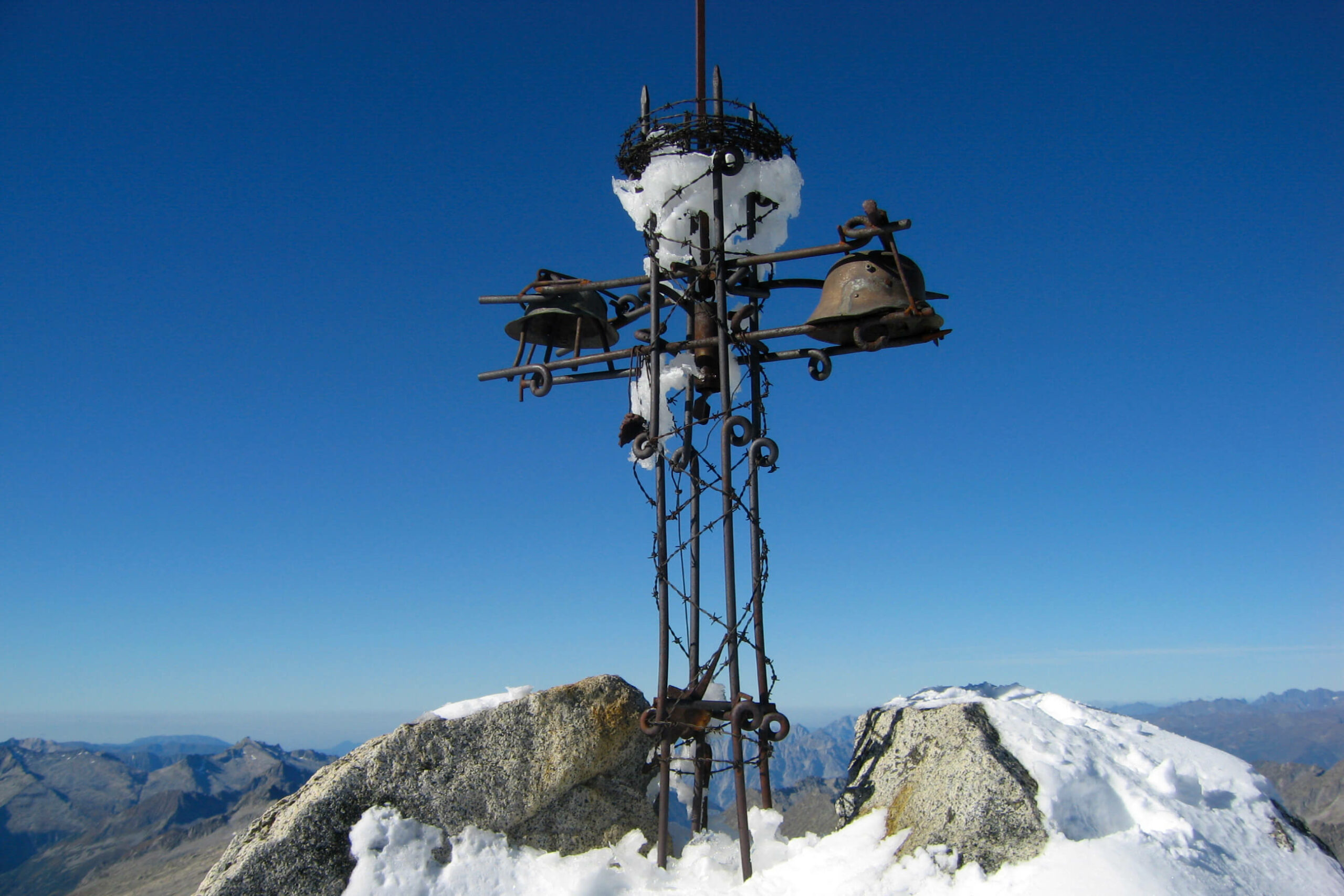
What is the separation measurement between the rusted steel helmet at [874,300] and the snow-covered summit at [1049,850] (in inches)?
142

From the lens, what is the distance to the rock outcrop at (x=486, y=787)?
24.4ft

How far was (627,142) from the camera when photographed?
32.3 feet

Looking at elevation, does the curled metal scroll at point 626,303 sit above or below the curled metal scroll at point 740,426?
above

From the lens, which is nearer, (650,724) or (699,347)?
(650,724)

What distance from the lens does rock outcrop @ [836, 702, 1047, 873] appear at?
257 inches

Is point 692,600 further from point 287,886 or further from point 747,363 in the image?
point 287,886

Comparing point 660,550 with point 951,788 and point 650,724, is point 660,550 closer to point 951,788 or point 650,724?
point 650,724

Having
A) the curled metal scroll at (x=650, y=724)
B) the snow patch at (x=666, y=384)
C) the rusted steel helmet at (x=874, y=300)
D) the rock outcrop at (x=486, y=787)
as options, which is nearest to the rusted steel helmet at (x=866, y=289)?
the rusted steel helmet at (x=874, y=300)

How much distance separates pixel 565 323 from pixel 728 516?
3.57 meters

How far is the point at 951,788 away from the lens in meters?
6.94

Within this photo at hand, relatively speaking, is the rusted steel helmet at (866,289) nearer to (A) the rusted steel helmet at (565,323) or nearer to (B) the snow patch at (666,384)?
(B) the snow patch at (666,384)

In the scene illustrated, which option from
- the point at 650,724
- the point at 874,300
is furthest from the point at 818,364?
the point at 650,724

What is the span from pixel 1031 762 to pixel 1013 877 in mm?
1002

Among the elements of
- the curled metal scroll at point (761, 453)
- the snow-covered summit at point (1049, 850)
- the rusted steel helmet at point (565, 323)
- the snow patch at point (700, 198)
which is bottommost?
the snow-covered summit at point (1049, 850)
